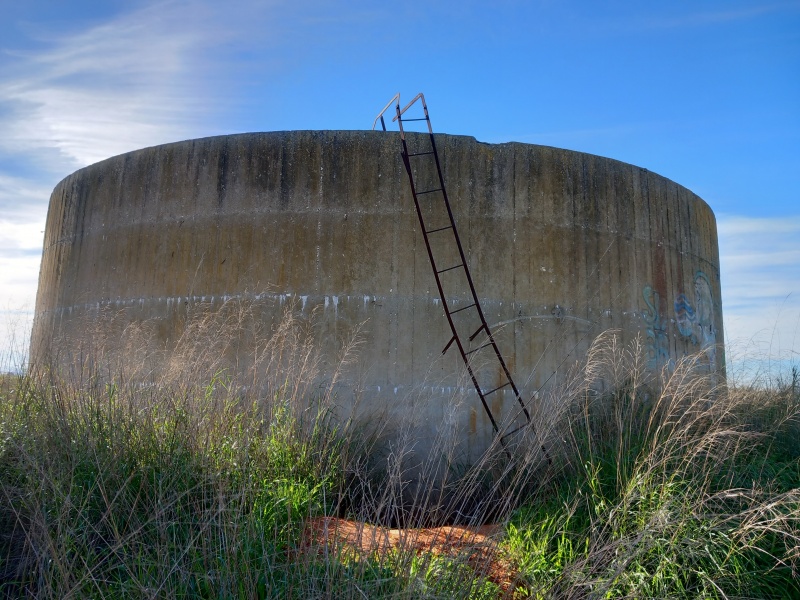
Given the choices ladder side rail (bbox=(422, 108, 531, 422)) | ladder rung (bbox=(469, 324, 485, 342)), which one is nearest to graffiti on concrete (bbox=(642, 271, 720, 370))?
ladder side rail (bbox=(422, 108, 531, 422))

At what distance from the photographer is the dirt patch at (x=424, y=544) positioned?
3.34m

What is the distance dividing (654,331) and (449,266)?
7.73 feet

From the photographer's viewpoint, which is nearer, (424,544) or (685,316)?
(424,544)

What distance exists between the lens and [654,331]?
7180 mm

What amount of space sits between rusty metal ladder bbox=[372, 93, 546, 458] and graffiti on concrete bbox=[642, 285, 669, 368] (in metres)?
1.70

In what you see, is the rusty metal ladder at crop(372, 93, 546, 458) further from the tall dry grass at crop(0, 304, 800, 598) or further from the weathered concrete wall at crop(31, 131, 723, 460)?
the tall dry grass at crop(0, 304, 800, 598)

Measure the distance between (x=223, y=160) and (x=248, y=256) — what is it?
1057 mm

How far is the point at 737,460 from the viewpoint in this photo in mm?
4824

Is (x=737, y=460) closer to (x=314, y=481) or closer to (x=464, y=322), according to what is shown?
(x=464, y=322)

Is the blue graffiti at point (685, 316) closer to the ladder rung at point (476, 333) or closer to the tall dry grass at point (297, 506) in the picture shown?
the tall dry grass at point (297, 506)

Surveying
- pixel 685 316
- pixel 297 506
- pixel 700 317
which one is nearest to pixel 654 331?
pixel 685 316

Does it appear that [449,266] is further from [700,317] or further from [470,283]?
[700,317]

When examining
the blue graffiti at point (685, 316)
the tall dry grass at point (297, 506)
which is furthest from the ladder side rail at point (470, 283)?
the blue graffiti at point (685, 316)

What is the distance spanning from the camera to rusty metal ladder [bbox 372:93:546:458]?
6.24 metres
